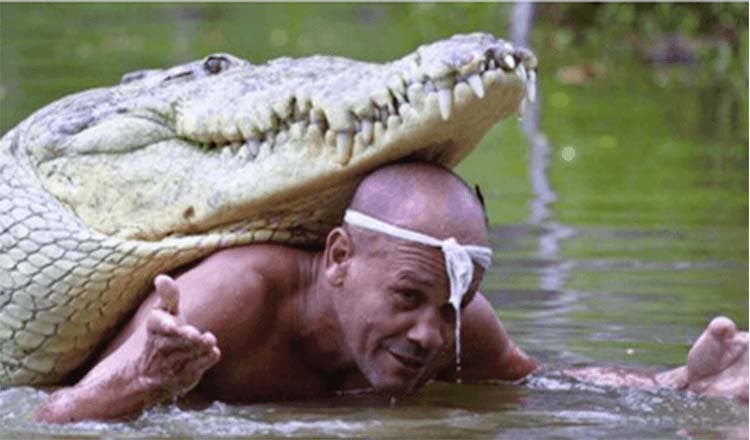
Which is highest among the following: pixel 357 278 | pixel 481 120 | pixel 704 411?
pixel 481 120

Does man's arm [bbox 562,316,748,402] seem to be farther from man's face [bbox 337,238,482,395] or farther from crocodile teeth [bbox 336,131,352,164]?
crocodile teeth [bbox 336,131,352,164]

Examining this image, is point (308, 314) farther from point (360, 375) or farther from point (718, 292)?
point (718, 292)

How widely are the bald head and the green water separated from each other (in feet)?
1.83

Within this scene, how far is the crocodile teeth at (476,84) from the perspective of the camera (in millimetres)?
5652

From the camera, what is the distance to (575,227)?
1101cm

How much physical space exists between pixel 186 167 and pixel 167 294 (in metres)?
0.89

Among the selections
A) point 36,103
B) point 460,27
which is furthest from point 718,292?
point 460,27

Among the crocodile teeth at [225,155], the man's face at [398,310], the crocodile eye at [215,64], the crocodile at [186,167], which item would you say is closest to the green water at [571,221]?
the man's face at [398,310]

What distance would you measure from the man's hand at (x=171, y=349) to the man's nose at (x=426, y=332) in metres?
0.64

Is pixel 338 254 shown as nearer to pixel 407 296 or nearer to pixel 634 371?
pixel 407 296

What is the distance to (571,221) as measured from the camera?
11258 mm

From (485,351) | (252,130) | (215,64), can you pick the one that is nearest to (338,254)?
(252,130)

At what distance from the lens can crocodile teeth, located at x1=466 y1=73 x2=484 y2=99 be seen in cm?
565

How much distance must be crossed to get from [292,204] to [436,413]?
29.2 inches
